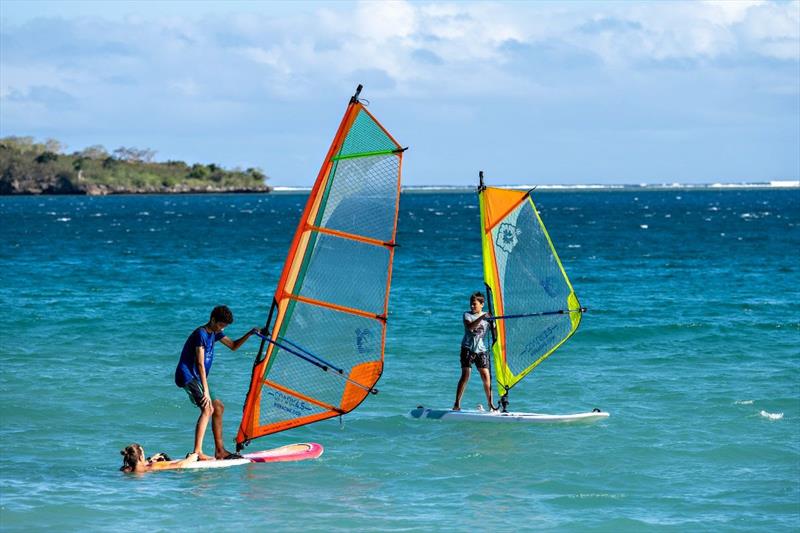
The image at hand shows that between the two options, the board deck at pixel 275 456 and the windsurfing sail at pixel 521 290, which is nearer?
the board deck at pixel 275 456

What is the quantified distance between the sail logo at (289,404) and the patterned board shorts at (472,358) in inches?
125

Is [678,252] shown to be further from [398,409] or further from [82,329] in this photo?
[398,409]

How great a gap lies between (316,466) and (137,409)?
A: 4.53 m

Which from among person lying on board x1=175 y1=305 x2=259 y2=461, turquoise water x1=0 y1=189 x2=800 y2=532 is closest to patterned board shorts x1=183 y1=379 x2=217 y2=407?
person lying on board x1=175 y1=305 x2=259 y2=461

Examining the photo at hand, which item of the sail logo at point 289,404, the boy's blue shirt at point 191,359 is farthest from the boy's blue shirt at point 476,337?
the boy's blue shirt at point 191,359

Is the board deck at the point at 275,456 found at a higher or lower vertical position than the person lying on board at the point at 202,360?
lower

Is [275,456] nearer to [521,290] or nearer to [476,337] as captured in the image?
[476,337]

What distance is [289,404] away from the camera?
1393 cm

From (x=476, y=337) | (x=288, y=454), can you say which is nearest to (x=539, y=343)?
(x=476, y=337)

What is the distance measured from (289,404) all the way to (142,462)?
5.74 ft

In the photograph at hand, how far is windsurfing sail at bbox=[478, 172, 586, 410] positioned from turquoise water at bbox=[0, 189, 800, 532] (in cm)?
118

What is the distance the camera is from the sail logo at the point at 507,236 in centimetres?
1662

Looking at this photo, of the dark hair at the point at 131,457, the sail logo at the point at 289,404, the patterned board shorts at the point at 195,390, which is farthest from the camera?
the sail logo at the point at 289,404

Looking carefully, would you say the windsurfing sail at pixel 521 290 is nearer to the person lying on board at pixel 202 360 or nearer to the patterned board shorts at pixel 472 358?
the patterned board shorts at pixel 472 358
